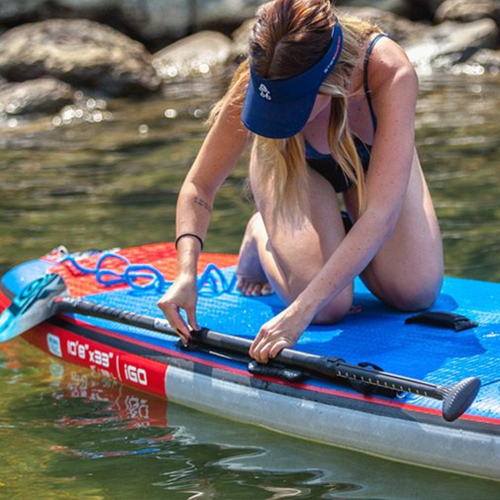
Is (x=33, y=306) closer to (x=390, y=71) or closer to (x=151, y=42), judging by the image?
(x=390, y=71)

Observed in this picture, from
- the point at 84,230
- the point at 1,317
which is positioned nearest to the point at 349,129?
the point at 1,317

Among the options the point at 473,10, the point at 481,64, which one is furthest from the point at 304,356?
the point at 473,10

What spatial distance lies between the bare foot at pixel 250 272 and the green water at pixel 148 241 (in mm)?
674

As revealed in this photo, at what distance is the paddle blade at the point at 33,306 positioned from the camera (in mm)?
4500

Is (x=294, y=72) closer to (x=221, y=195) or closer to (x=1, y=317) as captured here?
(x=1, y=317)

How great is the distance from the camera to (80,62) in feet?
41.2

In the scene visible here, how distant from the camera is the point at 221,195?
7508mm

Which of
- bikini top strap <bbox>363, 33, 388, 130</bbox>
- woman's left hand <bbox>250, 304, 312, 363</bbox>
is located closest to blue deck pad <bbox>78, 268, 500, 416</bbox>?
woman's left hand <bbox>250, 304, 312, 363</bbox>

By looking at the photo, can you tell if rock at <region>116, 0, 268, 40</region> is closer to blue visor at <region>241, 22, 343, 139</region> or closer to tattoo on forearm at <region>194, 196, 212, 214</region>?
tattoo on forearm at <region>194, 196, 212, 214</region>

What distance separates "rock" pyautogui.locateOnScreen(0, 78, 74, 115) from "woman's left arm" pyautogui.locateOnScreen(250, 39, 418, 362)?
866cm

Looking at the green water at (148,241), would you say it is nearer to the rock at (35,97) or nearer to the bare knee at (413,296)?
the rock at (35,97)

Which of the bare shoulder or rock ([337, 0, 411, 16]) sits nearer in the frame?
the bare shoulder

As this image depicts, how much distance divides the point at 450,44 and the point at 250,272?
10.3m

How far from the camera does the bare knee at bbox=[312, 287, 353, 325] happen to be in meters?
3.93
